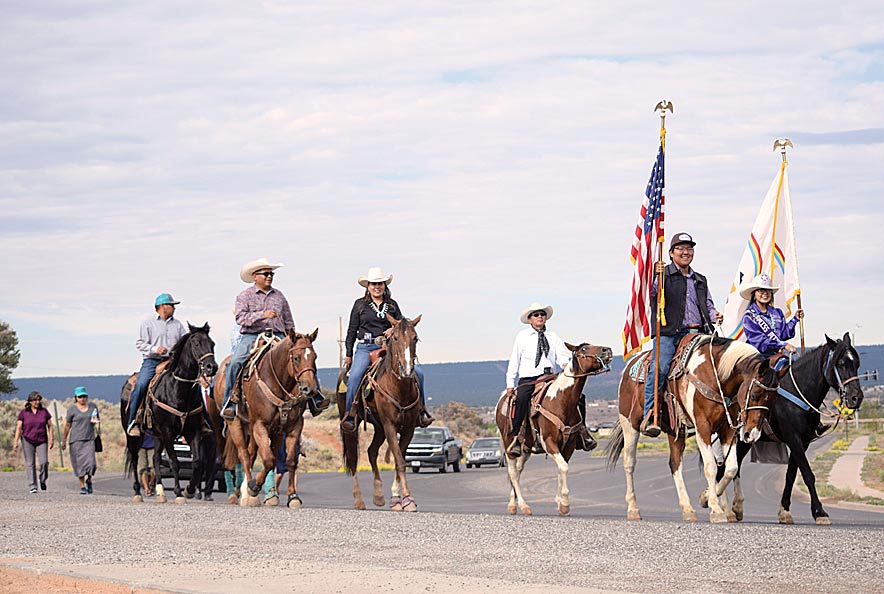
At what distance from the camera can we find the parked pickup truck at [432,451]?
52312 mm

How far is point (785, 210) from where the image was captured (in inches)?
873

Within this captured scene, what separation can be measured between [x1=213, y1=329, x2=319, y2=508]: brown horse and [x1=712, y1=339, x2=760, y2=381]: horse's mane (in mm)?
5526

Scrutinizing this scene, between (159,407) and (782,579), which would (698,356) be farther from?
(159,407)

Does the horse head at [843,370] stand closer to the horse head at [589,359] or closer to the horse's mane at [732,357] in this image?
the horse's mane at [732,357]

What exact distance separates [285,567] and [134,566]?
4.68 feet

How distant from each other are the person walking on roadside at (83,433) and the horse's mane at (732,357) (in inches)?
647

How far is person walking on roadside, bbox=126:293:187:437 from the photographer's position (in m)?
21.5

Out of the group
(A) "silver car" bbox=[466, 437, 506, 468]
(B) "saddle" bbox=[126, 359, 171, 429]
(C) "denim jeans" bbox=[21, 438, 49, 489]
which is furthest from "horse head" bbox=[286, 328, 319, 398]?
(A) "silver car" bbox=[466, 437, 506, 468]

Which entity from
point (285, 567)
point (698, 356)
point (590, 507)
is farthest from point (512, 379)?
point (590, 507)

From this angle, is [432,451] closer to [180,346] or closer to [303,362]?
[180,346]

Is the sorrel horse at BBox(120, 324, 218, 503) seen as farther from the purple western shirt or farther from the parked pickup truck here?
the parked pickup truck

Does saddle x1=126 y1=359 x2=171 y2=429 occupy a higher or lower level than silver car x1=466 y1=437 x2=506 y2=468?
higher

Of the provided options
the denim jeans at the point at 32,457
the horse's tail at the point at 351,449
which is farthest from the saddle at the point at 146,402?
the denim jeans at the point at 32,457

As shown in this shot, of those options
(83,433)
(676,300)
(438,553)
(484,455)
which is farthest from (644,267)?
(484,455)
